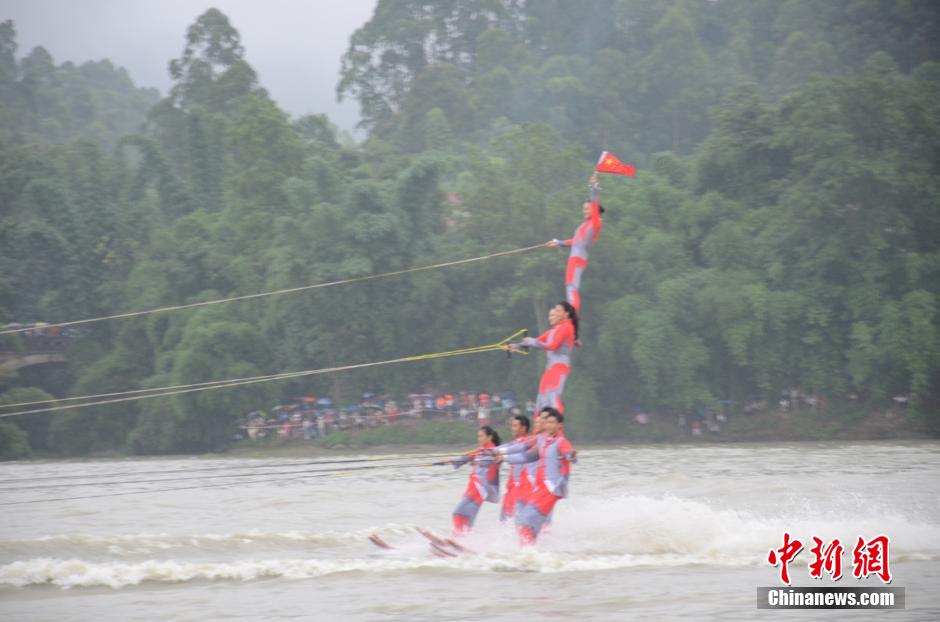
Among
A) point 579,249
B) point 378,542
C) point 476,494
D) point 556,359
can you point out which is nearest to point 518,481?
point 476,494

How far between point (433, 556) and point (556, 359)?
2590 millimetres

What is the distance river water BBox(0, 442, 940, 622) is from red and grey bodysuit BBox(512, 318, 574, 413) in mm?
1524

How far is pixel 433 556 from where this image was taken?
11.8 metres

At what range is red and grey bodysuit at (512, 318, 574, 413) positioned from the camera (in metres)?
12.4

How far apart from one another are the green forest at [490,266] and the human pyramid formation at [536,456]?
18863mm

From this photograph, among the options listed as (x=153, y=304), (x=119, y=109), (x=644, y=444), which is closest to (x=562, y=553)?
(x=644, y=444)

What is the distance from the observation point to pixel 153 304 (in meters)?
36.0

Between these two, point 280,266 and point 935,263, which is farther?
point 280,266

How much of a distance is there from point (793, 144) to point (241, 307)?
17.0 metres

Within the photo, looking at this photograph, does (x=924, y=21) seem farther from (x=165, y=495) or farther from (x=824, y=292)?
(x=165, y=495)

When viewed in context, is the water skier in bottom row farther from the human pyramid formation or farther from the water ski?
the water ski

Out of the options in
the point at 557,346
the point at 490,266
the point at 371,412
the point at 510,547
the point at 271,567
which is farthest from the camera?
the point at 490,266

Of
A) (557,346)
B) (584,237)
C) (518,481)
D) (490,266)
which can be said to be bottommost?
(518,481)

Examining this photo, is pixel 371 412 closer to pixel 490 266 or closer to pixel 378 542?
pixel 490 266
